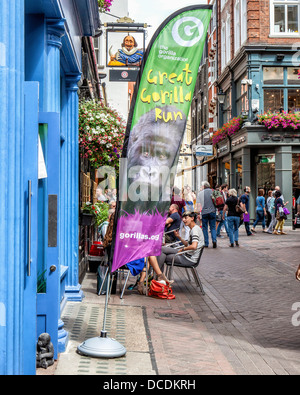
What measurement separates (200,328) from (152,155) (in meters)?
2.72

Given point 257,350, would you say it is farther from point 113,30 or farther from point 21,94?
point 113,30

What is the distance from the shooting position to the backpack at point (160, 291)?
870cm

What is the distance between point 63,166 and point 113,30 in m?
7.40

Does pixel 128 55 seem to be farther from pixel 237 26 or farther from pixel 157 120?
pixel 237 26

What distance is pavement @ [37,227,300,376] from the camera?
199 inches

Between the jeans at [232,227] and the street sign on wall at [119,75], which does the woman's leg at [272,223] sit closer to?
the jeans at [232,227]

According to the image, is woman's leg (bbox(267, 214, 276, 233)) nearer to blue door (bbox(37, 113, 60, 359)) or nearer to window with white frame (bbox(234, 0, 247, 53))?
window with white frame (bbox(234, 0, 247, 53))

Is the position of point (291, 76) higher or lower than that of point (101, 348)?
higher

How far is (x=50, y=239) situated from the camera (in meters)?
4.83

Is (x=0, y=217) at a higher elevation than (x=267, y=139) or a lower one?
lower

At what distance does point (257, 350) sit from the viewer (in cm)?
586

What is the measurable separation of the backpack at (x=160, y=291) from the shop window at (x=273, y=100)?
1944 centimetres

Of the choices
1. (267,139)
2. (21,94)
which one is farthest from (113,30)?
(267,139)

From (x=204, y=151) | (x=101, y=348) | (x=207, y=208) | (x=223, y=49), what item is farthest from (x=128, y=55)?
(x=223, y=49)
